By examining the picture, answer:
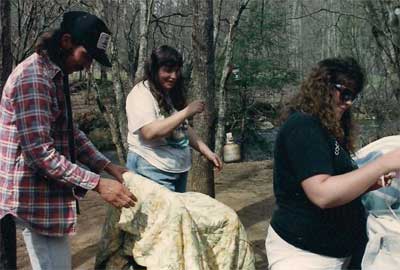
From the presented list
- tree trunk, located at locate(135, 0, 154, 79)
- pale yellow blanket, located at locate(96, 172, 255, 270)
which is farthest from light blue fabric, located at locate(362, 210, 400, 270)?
tree trunk, located at locate(135, 0, 154, 79)

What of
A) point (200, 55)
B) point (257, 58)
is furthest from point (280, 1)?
point (200, 55)

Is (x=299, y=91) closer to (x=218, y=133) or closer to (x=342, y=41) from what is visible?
(x=218, y=133)

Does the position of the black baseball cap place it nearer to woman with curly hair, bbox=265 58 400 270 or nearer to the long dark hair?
woman with curly hair, bbox=265 58 400 270

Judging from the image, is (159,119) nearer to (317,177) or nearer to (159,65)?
(159,65)

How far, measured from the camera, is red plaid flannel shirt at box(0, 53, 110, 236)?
7.46 feet

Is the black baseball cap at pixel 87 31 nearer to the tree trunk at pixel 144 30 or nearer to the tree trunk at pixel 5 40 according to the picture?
the tree trunk at pixel 5 40

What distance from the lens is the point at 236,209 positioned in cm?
611

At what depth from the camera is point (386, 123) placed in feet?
33.4

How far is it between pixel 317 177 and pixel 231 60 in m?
9.96

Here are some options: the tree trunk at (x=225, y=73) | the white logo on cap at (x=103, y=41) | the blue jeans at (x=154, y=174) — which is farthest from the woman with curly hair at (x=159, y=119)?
the tree trunk at (x=225, y=73)

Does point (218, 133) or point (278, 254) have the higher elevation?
point (278, 254)

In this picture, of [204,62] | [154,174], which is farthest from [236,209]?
[154,174]

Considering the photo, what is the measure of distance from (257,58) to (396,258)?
1127 cm

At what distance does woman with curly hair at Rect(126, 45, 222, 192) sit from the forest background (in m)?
0.87
